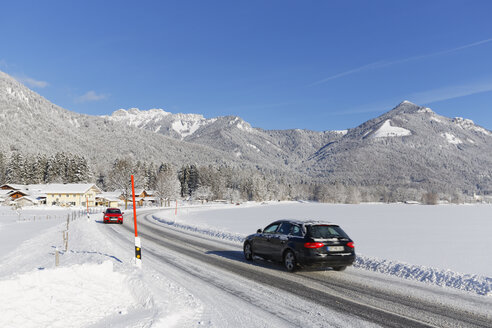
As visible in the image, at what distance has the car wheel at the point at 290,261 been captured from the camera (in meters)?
11.3

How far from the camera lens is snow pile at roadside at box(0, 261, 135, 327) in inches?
249

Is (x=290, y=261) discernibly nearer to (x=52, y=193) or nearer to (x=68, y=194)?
(x=68, y=194)

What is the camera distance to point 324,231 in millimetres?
11359

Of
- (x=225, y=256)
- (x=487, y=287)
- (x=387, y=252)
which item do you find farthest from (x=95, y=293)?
(x=387, y=252)

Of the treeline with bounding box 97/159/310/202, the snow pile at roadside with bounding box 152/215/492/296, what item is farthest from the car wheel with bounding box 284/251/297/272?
the treeline with bounding box 97/159/310/202

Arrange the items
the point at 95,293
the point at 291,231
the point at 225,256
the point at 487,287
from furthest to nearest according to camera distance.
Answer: the point at 225,256, the point at 291,231, the point at 487,287, the point at 95,293

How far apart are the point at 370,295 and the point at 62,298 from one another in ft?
24.7

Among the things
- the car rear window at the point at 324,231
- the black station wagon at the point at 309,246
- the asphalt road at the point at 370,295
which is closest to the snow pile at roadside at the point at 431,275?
the asphalt road at the point at 370,295

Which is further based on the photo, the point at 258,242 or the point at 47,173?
the point at 47,173

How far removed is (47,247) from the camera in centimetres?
1695

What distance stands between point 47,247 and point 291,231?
13.2 metres

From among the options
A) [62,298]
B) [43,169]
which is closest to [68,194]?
[43,169]

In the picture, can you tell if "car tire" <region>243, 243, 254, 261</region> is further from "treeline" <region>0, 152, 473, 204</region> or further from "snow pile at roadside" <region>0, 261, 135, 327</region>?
"treeline" <region>0, 152, 473, 204</region>

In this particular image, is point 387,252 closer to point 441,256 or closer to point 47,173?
point 441,256
